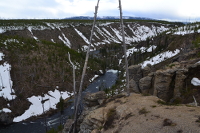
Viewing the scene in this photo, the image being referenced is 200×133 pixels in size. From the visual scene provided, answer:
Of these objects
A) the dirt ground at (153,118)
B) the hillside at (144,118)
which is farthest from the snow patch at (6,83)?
the dirt ground at (153,118)

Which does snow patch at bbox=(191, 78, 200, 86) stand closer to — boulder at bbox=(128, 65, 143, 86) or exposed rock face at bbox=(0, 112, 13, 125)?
boulder at bbox=(128, 65, 143, 86)

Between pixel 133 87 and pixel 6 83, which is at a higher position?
pixel 133 87

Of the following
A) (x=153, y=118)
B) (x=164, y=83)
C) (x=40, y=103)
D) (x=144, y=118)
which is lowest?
(x=40, y=103)

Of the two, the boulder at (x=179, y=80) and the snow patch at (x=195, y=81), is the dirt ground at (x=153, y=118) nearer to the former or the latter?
the boulder at (x=179, y=80)

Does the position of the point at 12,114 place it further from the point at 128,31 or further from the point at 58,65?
the point at 128,31

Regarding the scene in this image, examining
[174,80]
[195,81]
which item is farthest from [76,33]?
[195,81]

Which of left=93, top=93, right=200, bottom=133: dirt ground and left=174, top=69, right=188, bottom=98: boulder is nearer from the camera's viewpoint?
left=93, top=93, right=200, bottom=133: dirt ground

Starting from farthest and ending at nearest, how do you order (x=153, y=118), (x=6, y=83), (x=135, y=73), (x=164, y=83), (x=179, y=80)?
(x=6, y=83) < (x=135, y=73) < (x=164, y=83) < (x=179, y=80) < (x=153, y=118)

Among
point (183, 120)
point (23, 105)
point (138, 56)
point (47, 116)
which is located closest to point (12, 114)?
point (23, 105)

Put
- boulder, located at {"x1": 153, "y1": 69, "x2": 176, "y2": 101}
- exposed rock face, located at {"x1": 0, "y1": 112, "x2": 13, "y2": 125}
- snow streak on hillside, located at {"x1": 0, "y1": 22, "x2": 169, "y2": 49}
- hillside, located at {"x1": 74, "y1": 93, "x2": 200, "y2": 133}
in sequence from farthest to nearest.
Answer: snow streak on hillside, located at {"x1": 0, "y1": 22, "x2": 169, "y2": 49}, exposed rock face, located at {"x1": 0, "y1": 112, "x2": 13, "y2": 125}, boulder, located at {"x1": 153, "y1": 69, "x2": 176, "y2": 101}, hillside, located at {"x1": 74, "y1": 93, "x2": 200, "y2": 133}

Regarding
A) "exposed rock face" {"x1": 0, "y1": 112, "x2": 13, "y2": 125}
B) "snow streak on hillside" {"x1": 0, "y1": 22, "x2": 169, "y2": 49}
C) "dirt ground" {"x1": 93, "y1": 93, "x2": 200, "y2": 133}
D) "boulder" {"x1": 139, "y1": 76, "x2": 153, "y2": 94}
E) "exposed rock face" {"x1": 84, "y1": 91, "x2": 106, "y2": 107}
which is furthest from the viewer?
"snow streak on hillside" {"x1": 0, "y1": 22, "x2": 169, "y2": 49}

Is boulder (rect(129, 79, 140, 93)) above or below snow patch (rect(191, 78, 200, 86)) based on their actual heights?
below

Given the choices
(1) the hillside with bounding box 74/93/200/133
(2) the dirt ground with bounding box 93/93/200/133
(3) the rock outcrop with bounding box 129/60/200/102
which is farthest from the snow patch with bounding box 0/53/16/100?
(2) the dirt ground with bounding box 93/93/200/133

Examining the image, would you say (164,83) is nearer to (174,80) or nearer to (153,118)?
(174,80)
